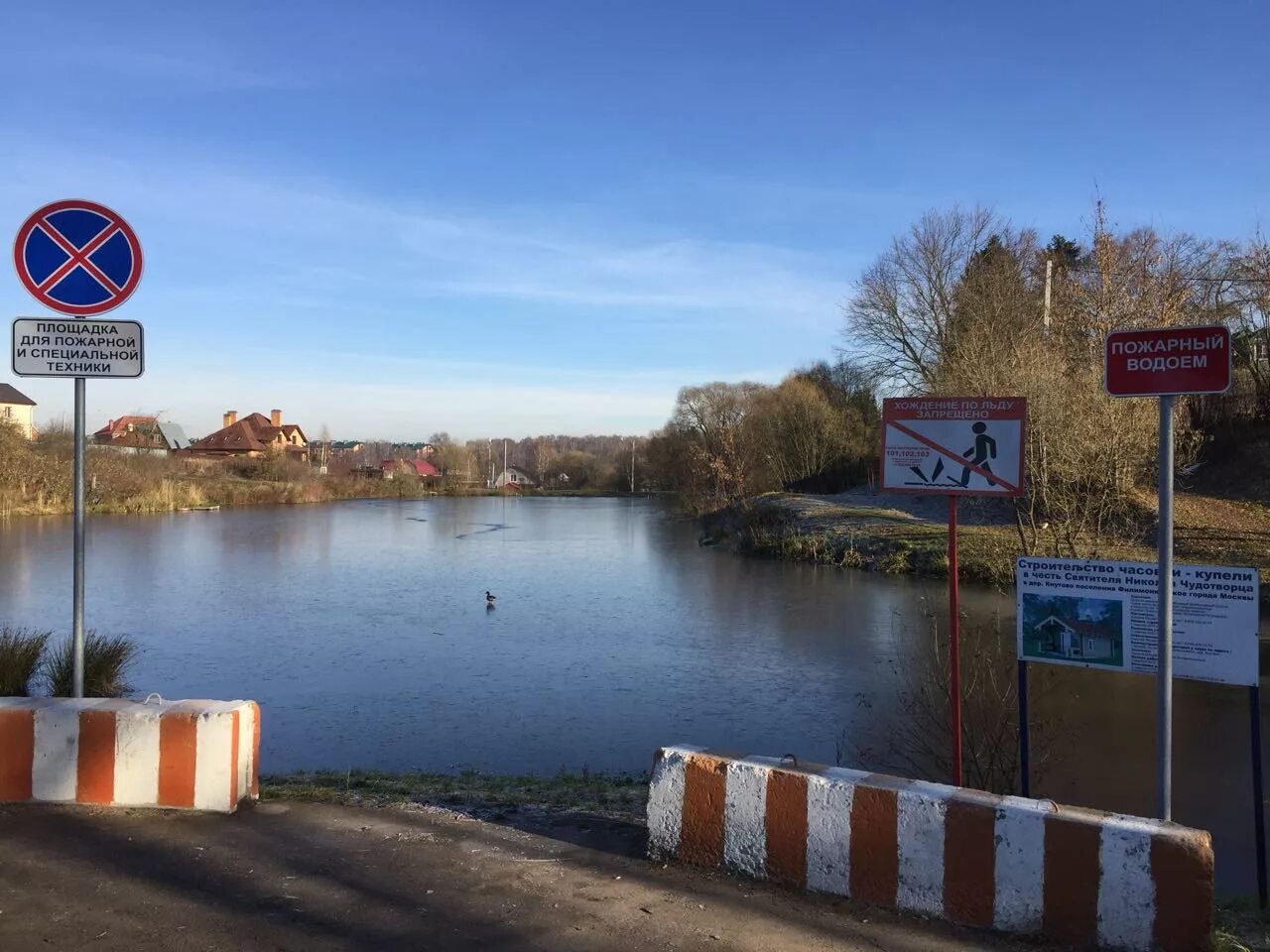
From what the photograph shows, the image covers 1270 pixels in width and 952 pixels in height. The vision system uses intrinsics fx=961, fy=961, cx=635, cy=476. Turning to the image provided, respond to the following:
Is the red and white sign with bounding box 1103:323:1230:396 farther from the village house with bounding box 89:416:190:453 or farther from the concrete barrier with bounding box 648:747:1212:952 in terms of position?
the village house with bounding box 89:416:190:453

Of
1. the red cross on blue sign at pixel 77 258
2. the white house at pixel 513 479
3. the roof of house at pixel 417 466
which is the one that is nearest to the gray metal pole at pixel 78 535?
the red cross on blue sign at pixel 77 258

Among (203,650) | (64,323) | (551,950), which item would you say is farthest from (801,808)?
(203,650)

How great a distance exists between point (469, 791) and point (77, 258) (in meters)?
3.44

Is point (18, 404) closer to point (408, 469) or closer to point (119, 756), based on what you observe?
point (408, 469)

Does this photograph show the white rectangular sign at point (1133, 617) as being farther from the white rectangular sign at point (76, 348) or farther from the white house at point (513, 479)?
the white house at point (513, 479)

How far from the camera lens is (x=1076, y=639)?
4.38 m

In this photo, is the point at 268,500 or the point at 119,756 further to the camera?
the point at 268,500

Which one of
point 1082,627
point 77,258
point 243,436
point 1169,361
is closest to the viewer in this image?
point 1169,361

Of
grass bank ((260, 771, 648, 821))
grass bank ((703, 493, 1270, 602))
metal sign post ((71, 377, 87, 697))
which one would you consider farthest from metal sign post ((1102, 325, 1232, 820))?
grass bank ((703, 493, 1270, 602))

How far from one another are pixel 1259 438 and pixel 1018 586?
26861 millimetres

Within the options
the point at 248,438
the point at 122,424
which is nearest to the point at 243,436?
the point at 248,438

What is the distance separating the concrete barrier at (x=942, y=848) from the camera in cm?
315

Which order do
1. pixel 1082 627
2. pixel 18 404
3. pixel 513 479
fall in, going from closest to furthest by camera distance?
pixel 1082 627
pixel 18 404
pixel 513 479

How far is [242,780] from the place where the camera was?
448cm
